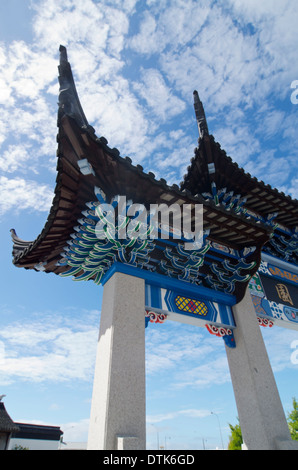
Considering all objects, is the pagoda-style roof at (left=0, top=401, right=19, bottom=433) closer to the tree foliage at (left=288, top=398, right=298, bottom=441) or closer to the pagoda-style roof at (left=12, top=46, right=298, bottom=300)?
the pagoda-style roof at (left=12, top=46, right=298, bottom=300)

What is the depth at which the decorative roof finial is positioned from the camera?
7.39m

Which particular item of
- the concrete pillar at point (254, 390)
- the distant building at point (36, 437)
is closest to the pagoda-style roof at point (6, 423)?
the distant building at point (36, 437)

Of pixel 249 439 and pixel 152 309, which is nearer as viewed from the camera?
pixel 249 439

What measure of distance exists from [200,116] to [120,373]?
652cm

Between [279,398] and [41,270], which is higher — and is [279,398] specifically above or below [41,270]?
below

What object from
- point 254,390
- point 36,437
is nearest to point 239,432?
point 36,437

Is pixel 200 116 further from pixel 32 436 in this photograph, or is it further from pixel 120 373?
pixel 32 436

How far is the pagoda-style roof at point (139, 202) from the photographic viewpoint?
4453 millimetres

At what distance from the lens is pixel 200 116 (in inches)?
303

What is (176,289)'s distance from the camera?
20.2ft

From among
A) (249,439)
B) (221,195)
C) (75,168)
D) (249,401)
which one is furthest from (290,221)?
(75,168)

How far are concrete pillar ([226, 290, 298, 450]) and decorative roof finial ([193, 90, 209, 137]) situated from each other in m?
4.43
